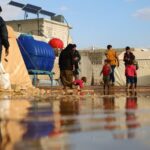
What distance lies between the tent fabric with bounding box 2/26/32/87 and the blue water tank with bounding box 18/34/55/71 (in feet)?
6.30

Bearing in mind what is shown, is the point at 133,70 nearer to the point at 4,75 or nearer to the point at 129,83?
the point at 129,83

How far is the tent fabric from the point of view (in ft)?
59.1

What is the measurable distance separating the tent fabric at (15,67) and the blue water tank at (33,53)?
1.92 meters

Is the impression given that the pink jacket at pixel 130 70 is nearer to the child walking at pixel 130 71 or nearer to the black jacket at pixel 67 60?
the child walking at pixel 130 71

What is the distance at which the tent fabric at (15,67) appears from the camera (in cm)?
1802

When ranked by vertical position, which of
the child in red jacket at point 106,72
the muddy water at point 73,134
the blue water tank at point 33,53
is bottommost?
the muddy water at point 73,134

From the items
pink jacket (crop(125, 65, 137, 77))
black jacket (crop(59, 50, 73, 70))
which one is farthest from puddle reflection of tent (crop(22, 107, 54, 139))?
pink jacket (crop(125, 65, 137, 77))

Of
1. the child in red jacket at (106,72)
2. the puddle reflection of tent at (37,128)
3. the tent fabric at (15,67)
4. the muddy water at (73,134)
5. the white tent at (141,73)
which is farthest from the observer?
the white tent at (141,73)

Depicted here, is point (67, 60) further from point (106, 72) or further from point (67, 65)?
point (106, 72)

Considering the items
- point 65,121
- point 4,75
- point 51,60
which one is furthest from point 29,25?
point 65,121

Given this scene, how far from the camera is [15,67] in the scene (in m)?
18.3

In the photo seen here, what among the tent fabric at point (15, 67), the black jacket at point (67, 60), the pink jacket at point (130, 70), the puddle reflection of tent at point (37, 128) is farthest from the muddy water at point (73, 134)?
the pink jacket at point (130, 70)

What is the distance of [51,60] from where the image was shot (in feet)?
76.5

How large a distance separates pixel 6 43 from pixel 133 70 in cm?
959
